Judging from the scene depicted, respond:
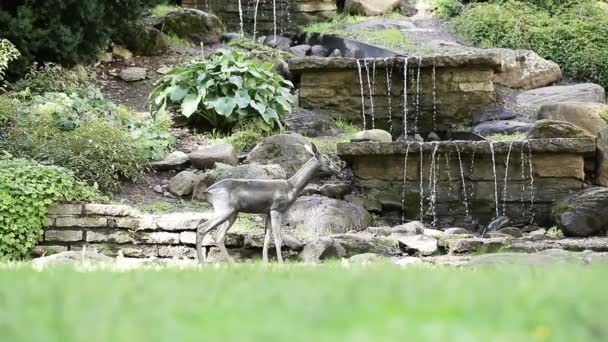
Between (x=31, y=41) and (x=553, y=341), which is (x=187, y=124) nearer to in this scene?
(x=31, y=41)

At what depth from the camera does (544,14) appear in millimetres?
16344

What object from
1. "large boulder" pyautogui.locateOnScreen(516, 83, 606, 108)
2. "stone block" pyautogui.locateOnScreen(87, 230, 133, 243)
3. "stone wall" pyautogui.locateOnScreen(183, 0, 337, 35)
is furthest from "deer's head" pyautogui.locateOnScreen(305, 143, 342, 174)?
"stone wall" pyautogui.locateOnScreen(183, 0, 337, 35)

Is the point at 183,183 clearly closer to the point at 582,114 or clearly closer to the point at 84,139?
the point at 84,139

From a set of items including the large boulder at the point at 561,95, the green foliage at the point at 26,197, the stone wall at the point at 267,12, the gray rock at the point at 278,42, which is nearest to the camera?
the green foliage at the point at 26,197

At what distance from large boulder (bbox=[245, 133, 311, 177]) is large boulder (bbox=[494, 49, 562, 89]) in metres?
4.93

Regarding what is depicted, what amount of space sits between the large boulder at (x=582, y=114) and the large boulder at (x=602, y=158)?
114 cm

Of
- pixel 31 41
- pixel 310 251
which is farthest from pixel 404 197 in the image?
pixel 31 41

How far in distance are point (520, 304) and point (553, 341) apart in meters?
0.30

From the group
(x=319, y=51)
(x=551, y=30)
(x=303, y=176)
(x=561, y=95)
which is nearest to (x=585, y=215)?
(x=303, y=176)

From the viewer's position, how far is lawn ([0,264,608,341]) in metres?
1.80

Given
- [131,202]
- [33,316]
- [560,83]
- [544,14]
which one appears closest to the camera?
[33,316]

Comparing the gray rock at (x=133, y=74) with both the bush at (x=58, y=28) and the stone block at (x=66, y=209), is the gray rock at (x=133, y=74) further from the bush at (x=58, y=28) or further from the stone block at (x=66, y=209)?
the stone block at (x=66, y=209)

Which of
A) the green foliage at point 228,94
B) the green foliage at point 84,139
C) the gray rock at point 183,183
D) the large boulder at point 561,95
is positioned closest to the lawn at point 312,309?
the green foliage at point 84,139

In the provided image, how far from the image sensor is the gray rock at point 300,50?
588 inches
